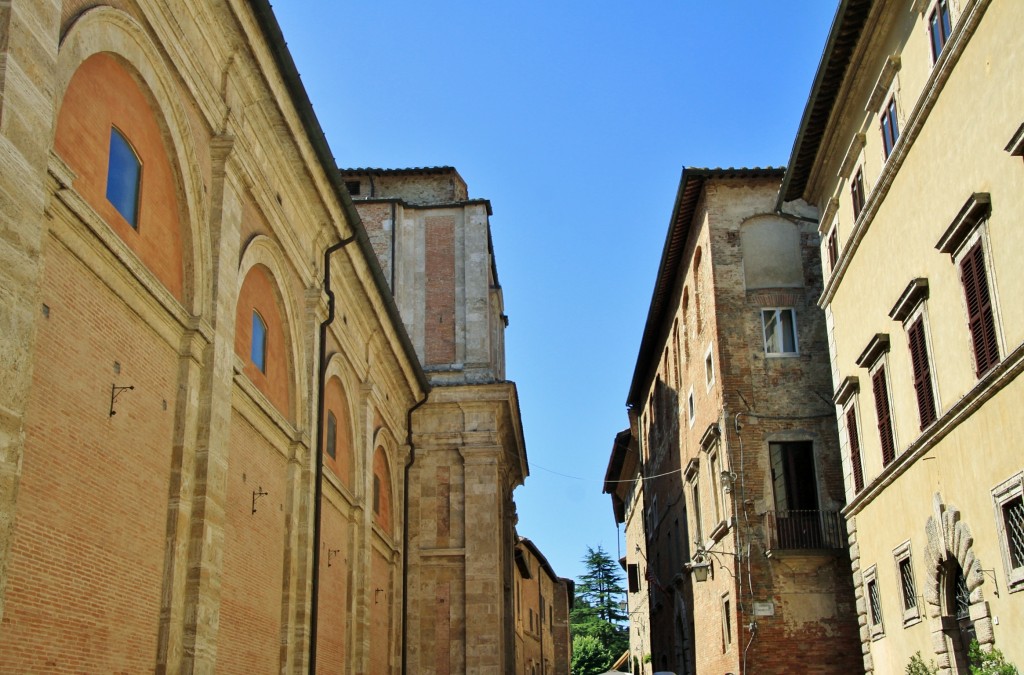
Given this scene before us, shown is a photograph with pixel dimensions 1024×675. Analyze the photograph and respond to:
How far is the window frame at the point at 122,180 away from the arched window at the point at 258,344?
4.12 m

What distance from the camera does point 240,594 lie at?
44.9ft

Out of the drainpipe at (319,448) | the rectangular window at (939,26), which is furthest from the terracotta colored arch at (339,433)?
the rectangular window at (939,26)

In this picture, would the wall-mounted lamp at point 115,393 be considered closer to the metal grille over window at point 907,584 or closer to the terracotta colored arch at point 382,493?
the metal grille over window at point 907,584

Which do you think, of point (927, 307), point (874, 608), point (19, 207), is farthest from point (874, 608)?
point (19, 207)

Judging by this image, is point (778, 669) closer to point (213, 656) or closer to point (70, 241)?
point (213, 656)

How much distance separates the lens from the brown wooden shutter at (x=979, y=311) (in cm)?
1225

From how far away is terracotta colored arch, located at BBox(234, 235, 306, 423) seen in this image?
1423 centimetres

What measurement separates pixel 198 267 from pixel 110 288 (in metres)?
2.28

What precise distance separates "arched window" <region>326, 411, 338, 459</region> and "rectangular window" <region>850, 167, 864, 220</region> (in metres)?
9.18

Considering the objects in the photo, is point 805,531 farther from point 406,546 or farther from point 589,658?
point 589,658

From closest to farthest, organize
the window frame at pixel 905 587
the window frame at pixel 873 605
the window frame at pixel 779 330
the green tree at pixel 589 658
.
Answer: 1. the window frame at pixel 905 587
2. the window frame at pixel 873 605
3. the window frame at pixel 779 330
4. the green tree at pixel 589 658

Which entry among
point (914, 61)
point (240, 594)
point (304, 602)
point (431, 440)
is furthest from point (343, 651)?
point (914, 61)

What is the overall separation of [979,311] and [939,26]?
365 centimetres

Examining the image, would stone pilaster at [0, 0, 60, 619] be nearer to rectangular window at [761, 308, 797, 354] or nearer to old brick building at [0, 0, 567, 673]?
old brick building at [0, 0, 567, 673]
